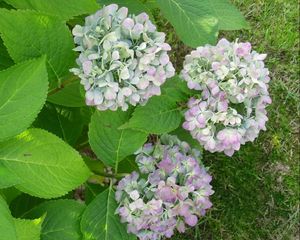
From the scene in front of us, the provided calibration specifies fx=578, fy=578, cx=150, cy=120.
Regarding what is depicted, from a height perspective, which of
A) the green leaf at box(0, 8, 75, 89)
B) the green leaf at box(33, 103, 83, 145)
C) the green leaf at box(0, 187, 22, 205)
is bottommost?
the green leaf at box(0, 187, 22, 205)

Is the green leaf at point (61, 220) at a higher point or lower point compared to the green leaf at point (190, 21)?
lower

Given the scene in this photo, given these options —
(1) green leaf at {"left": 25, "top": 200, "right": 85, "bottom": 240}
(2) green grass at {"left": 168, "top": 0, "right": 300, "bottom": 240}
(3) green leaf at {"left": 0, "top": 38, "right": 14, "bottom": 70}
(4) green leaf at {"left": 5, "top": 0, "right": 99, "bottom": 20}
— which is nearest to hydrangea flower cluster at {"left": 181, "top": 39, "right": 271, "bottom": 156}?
(4) green leaf at {"left": 5, "top": 0, "right": 99, "bottom": 20}

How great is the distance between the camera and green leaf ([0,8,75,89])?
4.47 feet

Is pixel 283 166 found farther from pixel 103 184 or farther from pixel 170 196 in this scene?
pixel 170 196

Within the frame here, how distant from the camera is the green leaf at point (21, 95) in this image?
1.29m

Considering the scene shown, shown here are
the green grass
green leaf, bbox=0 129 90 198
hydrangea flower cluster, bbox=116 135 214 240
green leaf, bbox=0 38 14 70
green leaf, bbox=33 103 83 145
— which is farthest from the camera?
the green grass

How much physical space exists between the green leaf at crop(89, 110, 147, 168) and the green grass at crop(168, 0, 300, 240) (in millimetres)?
1022

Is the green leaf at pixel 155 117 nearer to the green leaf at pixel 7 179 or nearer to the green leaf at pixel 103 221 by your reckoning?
the green leaf at pixel 103 221

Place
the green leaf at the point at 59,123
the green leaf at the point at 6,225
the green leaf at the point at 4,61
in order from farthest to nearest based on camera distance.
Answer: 1. the green leaf at the point at 59,123
2. the green leaf at the point at 4,61
3. the green leaf at the point at 6,225

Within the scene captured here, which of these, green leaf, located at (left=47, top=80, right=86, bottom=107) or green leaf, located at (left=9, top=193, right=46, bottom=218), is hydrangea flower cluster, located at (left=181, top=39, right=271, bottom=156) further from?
green leaf, located at (left=9, top=193, right=46, bottom=218)

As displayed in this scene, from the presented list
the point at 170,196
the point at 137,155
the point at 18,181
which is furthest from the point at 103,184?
the point at 18,181

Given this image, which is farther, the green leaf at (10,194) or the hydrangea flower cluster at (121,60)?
the green leaf at (10,194)

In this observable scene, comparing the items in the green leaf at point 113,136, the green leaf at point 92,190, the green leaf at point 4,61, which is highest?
the green leaf at point 4,61

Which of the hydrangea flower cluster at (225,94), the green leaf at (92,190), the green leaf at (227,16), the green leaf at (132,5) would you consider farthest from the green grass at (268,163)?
the hydrangea flower cluster at (225,94)
